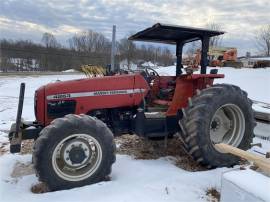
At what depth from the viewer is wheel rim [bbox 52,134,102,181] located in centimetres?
466

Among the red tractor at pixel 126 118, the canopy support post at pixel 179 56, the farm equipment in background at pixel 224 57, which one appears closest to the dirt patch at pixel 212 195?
the red tractor at pixel 126 118

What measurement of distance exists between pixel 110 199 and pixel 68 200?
1.63 ft

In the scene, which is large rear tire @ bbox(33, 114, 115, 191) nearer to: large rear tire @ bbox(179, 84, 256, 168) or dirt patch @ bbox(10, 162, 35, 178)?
dirt patch @ bbox(10, 162, 35, 178)

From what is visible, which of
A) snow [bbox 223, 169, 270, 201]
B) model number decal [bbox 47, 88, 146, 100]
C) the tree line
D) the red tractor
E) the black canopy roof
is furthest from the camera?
the tree line

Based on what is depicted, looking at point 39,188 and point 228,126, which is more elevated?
point 228,126

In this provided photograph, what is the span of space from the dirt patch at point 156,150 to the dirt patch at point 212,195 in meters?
0.93

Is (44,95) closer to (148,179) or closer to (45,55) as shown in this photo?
(148,179)

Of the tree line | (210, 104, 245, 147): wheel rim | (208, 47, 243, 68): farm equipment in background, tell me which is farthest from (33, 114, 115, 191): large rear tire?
the tree line

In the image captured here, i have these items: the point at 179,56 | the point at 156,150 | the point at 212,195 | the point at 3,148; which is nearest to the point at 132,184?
the point at 212,195

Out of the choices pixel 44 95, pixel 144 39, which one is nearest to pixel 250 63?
pixel 144 39

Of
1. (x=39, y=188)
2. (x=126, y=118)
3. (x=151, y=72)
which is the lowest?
(x=39, y=188)

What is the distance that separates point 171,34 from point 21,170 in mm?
3319

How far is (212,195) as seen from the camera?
173 inches

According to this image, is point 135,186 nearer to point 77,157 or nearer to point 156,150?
point 77,157
